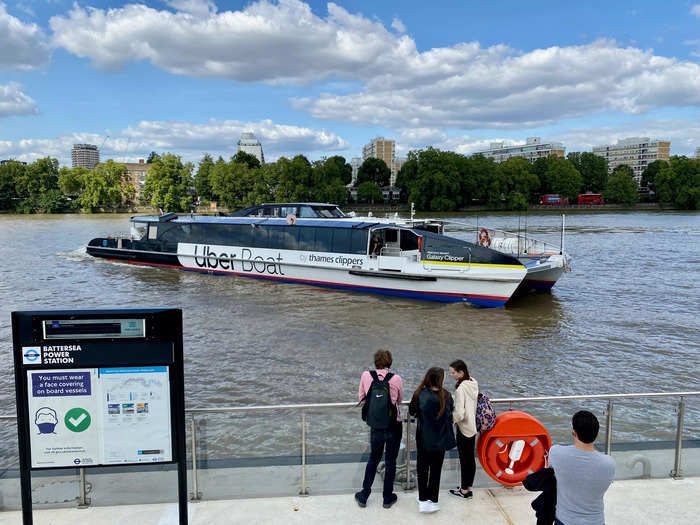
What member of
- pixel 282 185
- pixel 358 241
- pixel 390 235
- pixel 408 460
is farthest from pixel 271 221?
pixel 282 185

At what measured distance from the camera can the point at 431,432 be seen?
5238 millimetres

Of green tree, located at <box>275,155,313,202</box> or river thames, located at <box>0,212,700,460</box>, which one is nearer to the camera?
river thames, located at <box>0,212,700,460</box>

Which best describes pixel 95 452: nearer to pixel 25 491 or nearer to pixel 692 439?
pixel 25 491

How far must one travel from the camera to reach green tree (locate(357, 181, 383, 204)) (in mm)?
124812

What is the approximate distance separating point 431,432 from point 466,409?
0.47 meters

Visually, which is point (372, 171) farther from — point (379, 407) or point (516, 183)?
point (379, 407)

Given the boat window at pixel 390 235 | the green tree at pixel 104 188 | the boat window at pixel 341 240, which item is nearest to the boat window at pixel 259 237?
the boat window at pixel 341 240

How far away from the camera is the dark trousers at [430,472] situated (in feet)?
17.4

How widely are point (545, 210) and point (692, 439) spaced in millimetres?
114892

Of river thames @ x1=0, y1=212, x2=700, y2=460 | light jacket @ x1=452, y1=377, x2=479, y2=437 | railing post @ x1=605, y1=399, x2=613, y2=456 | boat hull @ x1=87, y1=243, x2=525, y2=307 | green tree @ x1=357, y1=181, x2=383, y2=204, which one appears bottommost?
river thames @ x1=0, y1=212, x2=700, y2=460

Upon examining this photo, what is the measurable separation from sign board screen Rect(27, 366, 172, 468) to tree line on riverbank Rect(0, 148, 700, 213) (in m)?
100

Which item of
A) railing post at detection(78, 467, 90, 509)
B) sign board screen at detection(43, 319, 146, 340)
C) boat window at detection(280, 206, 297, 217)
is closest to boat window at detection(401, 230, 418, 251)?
boat window at detection(280, 206, 297, 217)

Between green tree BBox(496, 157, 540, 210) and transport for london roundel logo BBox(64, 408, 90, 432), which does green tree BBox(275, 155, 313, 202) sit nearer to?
green tree BBox(496, 157, 540, 210)

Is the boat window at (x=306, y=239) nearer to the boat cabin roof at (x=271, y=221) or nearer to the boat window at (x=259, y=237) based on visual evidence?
the boat cabin roof at (x=271, y=221)
